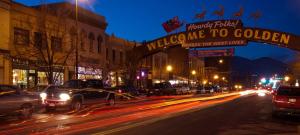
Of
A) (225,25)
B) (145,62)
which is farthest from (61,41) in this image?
(145,62)

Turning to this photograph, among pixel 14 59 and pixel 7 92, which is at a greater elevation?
pixel 14 59

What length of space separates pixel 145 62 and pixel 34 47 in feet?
107

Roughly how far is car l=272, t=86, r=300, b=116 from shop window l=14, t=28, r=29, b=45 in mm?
21889

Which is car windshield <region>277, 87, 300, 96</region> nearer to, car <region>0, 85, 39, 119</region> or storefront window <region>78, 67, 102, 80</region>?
car <region>0, 85, 39, 119</region>

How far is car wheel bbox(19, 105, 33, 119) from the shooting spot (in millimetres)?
20767

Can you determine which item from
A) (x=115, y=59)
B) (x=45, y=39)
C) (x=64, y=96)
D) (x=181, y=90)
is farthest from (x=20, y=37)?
(x=181, y=90)

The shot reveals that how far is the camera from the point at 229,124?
17.9 meters

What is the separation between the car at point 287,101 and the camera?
20500mm

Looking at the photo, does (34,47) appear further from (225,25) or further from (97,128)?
(97,128)

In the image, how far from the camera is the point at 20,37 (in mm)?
35281

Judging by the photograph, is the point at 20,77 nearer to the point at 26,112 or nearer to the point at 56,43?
the point at 56,43

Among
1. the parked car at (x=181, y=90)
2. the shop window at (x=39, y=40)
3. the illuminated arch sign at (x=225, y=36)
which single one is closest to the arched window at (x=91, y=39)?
the illuminated arch sign at (x=225, y=36)

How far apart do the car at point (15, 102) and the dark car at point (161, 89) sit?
96.6ft

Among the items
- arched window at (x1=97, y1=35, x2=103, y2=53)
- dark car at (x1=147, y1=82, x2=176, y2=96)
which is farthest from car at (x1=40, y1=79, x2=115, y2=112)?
dark car at (x1=147, y1=82, x2=176, y2=96)
